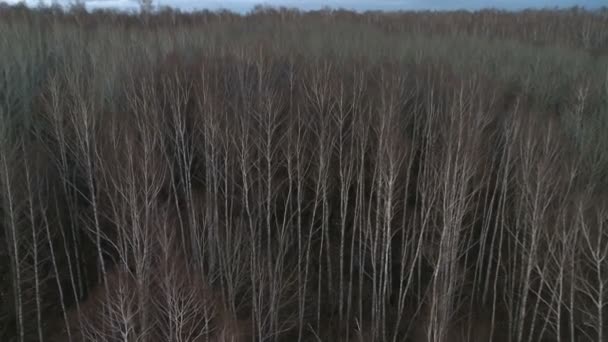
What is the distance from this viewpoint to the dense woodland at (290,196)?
16.3 m

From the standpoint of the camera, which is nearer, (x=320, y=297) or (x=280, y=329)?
(x=280, y=329)

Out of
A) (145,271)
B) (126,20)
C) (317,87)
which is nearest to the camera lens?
(145,271)

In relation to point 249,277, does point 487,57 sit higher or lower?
higher

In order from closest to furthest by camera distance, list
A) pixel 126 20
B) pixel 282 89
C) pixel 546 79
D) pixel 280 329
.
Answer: pixel 280 329, pixel 282 89, pixel 546 79, pixel 126 20

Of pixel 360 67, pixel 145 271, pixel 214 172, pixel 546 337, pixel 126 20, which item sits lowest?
pixel 546 337

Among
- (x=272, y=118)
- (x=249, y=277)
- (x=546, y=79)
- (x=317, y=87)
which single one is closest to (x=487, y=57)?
(x=546, y=79)

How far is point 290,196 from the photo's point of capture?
800 inches

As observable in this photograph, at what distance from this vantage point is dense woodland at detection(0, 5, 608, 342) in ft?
53.6

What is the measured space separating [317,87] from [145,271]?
1038 cm

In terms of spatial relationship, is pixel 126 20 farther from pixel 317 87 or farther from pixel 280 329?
pixel 280 329

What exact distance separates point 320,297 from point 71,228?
11.6 metres

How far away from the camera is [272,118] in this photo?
1988cm

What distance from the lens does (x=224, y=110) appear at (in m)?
20.2

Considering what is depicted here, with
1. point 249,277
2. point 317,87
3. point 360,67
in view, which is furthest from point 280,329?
point 360,67
